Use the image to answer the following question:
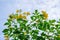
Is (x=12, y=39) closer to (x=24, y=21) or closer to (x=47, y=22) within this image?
(x=24, y=21)

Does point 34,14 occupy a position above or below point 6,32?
above

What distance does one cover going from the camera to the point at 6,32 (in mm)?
5977

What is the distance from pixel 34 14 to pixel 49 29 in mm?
859

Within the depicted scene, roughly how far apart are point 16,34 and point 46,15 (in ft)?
4.10

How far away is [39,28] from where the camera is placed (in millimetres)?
5914

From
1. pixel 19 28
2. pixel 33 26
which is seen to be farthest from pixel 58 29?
pixel 19 28

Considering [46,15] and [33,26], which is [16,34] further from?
[46,15]

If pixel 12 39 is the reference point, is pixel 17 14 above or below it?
above

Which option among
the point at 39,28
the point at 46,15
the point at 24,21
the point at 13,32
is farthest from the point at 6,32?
the point at 46,15

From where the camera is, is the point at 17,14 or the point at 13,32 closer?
the point at 13,32

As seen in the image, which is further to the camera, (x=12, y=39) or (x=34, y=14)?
(x=34, y=14)

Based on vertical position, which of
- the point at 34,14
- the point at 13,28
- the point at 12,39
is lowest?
the point at 12,39

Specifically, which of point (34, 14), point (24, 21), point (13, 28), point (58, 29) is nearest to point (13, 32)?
point (13, 28)

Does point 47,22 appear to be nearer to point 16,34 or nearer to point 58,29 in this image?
point 58,29
